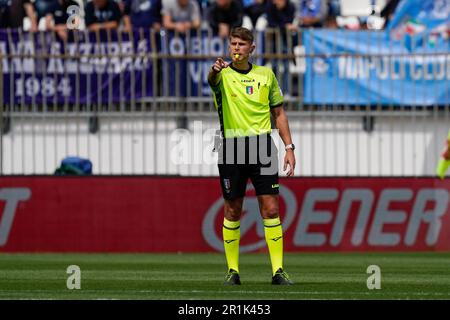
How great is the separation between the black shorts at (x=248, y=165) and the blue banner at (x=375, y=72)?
884cm

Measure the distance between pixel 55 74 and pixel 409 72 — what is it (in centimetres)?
569

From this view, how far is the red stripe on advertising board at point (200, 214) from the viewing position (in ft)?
69.2

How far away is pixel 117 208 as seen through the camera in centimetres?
2112

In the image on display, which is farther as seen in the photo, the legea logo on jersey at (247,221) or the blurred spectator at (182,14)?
the blurred spectator at (182,14)

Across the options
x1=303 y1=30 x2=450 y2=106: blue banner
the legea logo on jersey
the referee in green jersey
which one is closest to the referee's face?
the referee in green jersey

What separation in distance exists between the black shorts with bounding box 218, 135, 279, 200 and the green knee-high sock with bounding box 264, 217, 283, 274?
304 mm

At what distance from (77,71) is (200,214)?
3.16 m

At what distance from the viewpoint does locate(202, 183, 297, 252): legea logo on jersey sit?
69.0 feet

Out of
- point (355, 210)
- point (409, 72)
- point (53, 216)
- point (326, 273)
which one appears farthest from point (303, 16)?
point (326, 273)

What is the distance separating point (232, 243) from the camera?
1316 cm

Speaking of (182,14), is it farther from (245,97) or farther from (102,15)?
(245,97)

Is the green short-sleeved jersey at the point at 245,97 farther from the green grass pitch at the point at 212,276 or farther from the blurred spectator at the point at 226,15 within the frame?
the blurred spectator at the point at 226,15

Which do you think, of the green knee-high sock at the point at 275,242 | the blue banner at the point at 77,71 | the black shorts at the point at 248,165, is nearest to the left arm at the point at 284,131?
the black shorts at the point at 248,165

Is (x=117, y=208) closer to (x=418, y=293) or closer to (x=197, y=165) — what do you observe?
(x=197, y=165)
